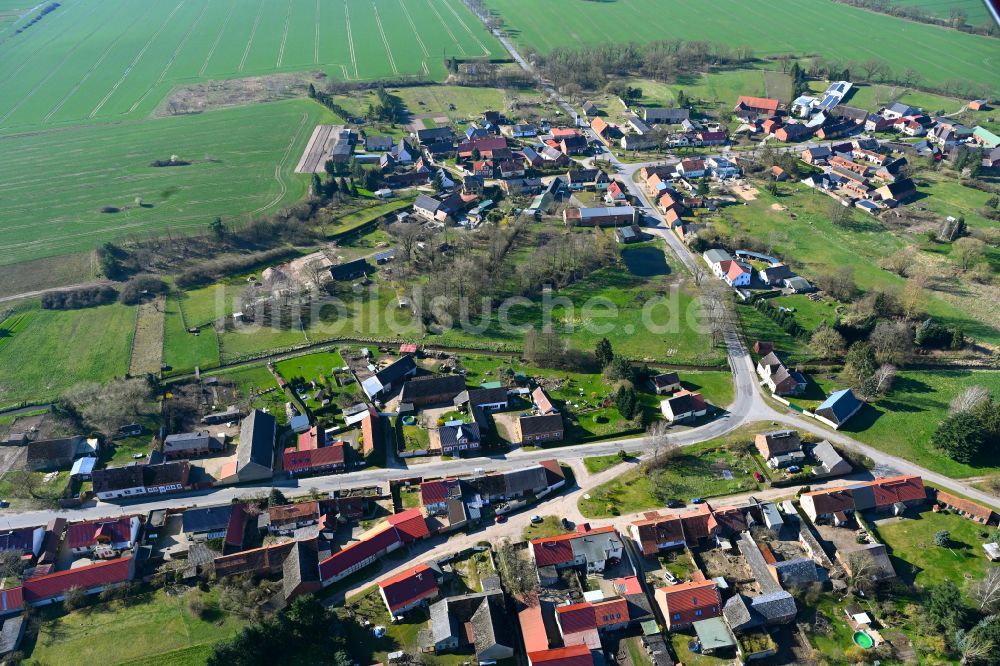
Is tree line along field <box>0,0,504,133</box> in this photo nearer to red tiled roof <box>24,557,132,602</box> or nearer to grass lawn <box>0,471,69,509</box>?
grass lawn <box>0,471,69,509</box>

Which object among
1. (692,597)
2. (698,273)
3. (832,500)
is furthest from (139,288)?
(832,500)

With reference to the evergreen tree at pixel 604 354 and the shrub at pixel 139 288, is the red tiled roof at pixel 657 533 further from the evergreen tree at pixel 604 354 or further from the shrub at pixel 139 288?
the shrub at pixel 139 288

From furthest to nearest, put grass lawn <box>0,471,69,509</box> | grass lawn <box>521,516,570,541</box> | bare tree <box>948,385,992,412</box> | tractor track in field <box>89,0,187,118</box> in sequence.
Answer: tractor track in field <box>89,0,187,118</box> < bare tree <box>948,385,992,412</box> < grass lawn <box>0,471,69,509</box> < grass lawn <box>521,516,570,541</box>

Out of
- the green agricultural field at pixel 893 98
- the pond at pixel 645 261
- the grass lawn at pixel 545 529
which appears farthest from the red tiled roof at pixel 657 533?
the green agricultural field at pixel 893 98

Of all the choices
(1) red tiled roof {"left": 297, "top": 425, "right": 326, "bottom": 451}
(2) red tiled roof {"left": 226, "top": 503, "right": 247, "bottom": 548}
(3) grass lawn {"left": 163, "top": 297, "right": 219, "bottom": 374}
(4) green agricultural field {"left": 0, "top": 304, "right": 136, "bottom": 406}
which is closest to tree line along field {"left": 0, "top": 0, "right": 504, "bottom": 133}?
(4) green agricultural field {"left": 0, "top": 304, "right": 136, "bottom": 406}

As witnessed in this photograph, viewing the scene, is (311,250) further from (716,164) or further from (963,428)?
(963,428)

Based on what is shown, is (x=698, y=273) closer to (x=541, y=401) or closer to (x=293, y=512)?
(x=541, y=401)
